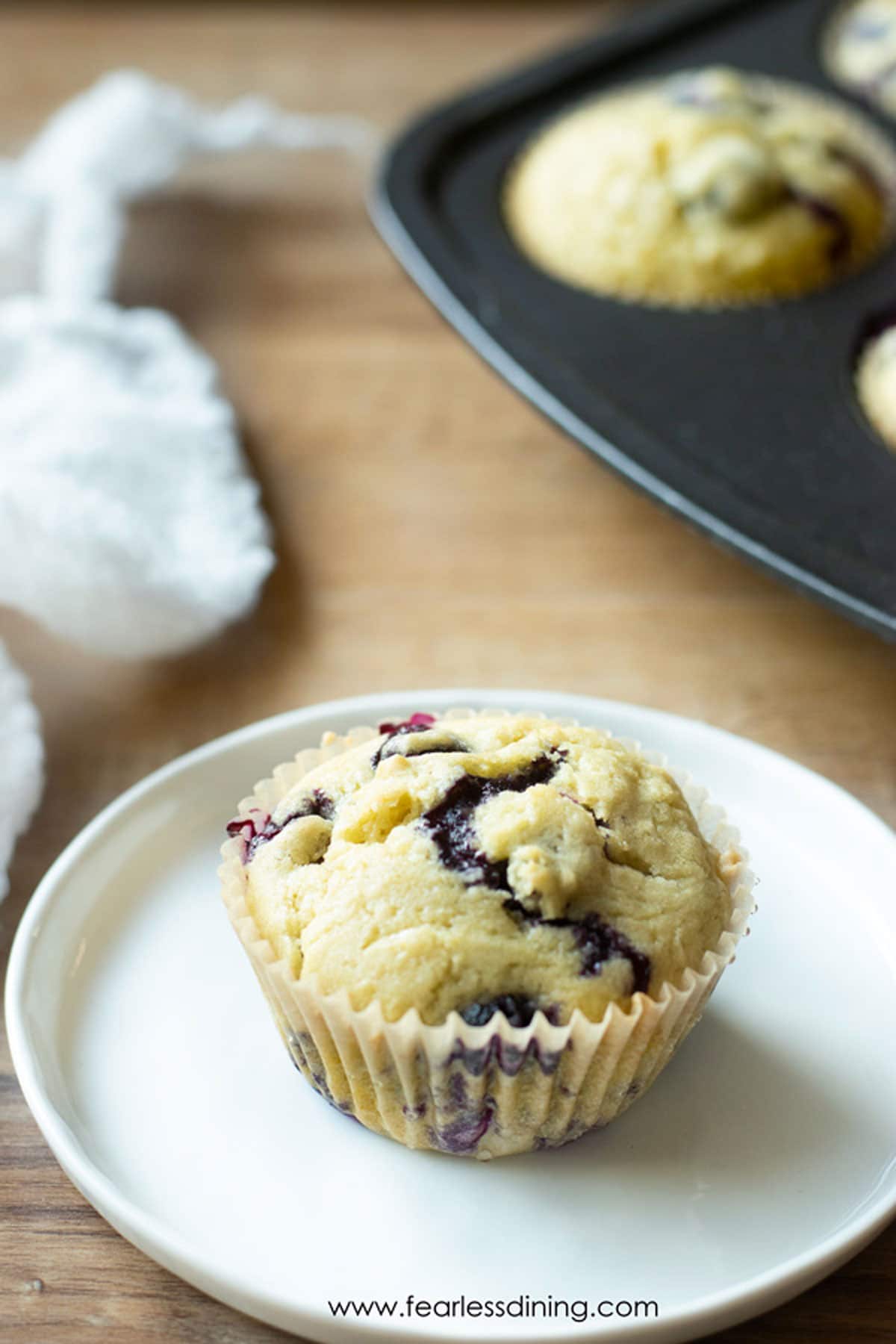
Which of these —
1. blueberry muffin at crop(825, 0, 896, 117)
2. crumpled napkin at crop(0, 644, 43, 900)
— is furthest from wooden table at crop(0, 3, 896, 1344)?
blueberry muffin at crop(825, 0, 896, 117)

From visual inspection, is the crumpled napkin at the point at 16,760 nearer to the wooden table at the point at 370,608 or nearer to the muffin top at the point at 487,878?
the wooden table at the point at 370,608

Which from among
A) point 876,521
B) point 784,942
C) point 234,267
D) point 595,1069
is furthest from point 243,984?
point 234,267

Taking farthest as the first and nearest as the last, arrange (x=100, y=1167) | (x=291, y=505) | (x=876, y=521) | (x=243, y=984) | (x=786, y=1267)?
1. (x=291, y=505)
2. (x=876, y=521)
3. (x=243, y=984)
4. (x=100, y=1167)
5. (x=786, y=1267)

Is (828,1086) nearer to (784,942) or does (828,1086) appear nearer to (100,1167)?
(784,942)

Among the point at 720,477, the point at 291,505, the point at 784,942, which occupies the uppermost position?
the point at 720,477

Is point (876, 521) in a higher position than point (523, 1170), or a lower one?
higher

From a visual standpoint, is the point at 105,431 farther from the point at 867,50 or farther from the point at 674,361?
the point at 867,50

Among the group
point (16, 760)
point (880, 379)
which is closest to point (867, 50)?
point (880, 379)
